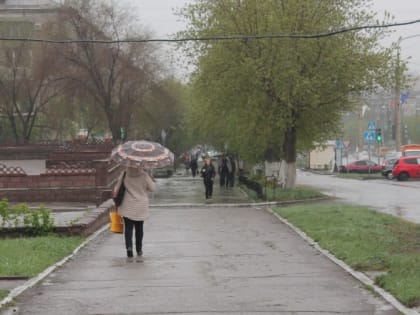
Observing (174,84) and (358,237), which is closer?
(358,237)

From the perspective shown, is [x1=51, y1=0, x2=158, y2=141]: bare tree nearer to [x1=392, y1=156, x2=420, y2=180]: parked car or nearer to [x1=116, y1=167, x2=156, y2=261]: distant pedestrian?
[x1=392, y1=156, x2=420, y2=180]: parked car

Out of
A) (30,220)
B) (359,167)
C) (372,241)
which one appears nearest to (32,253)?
(30,220)

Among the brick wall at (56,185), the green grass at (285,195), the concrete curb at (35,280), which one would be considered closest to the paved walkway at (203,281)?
the concrete curb at (35,280)

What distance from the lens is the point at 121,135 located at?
53062 millimetres

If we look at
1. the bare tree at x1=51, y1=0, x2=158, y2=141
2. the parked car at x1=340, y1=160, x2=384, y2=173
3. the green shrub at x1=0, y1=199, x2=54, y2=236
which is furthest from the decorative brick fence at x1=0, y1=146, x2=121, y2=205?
the parked car at x1=340, y1=160, x2=384, y2=173

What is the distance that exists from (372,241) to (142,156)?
14.2 feet

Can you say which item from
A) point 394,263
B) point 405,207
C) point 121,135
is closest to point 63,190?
point 405,207

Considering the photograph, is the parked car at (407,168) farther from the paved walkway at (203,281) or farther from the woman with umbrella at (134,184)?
the woman with umbrella at (134,184)

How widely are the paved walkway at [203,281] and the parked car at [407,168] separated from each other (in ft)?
129

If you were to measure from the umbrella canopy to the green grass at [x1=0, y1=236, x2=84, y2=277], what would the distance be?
1.91 m

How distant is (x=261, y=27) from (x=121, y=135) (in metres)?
24.6

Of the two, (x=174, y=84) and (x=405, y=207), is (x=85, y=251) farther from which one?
(x=174, y=84)

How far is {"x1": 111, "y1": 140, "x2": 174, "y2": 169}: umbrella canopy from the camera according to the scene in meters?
12.7

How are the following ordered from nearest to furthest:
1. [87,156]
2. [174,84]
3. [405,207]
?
[405,207] → [87,156] → [174,84]
